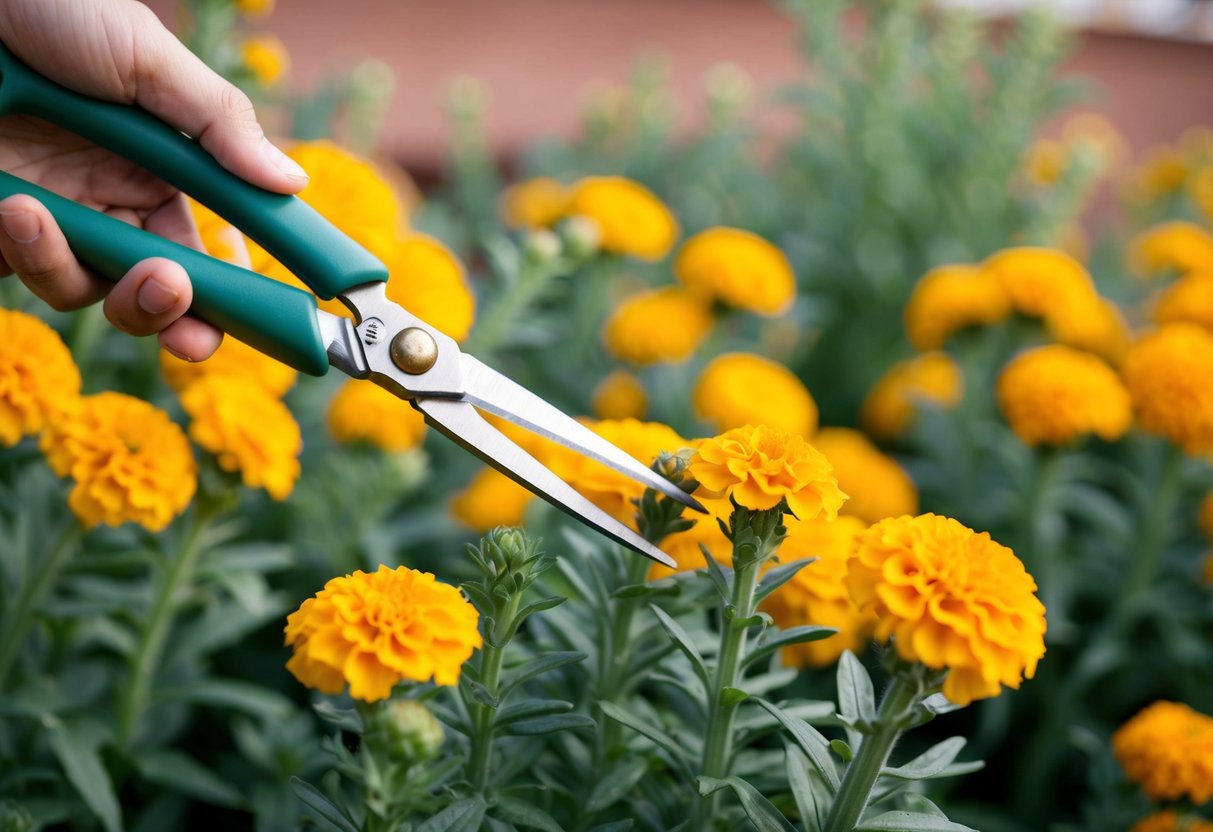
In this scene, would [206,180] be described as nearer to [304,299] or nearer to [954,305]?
[304,299]

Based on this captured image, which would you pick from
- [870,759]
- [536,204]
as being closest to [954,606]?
[870,759]

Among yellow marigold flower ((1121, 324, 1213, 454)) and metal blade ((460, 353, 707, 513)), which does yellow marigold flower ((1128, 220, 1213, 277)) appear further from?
metal blade ((460, 353, 707, 513))

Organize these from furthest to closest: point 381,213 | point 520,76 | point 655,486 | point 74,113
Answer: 1. point 520,76
2. point 381,213
3. point 74,113
4. point 655,486

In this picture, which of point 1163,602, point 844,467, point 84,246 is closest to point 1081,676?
point 1163,602

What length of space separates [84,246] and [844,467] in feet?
3.22

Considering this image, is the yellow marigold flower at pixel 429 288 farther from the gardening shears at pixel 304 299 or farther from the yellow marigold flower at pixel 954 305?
the yellow marigold flower at pixel 954 305

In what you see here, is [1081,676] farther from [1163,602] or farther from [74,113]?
[74,113]

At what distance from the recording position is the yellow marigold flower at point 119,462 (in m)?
0.86

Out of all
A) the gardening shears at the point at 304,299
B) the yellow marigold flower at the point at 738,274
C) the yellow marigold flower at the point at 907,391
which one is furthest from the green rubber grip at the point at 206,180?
the yellow marigold flower at the point at 907,391

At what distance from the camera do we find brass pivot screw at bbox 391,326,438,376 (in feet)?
2.68

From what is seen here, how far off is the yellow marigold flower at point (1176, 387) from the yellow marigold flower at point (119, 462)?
1085 mm

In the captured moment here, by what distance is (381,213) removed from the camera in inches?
44.7

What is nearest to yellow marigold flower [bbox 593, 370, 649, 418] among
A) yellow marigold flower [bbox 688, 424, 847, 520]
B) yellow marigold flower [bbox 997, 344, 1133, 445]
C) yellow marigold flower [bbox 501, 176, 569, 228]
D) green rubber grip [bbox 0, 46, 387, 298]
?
yellow marigold flower [bbox 501, 176, 569, 228]

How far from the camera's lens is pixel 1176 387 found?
49.3 inches
